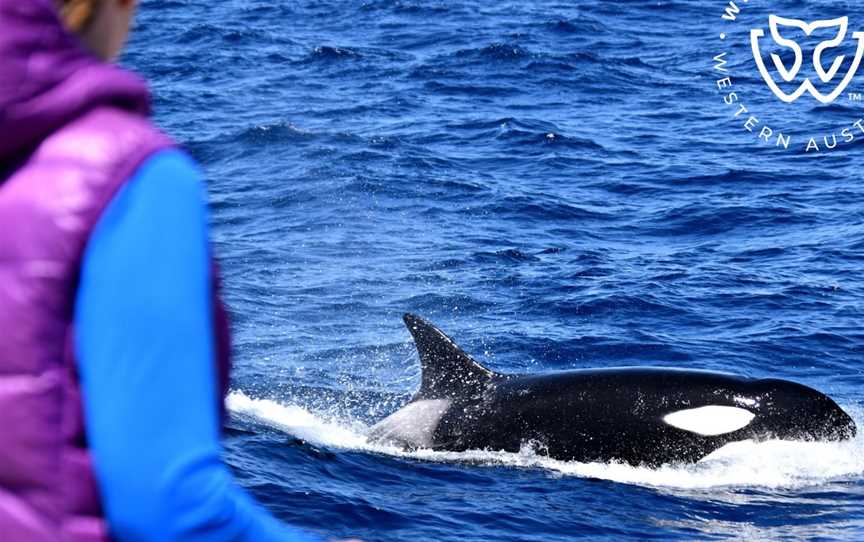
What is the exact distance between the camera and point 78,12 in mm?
2129

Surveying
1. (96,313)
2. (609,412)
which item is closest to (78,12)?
(96,313)

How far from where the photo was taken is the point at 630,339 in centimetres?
1588

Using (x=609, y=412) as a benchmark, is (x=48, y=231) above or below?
above

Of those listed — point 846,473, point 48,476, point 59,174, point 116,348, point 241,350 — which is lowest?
point 241,350

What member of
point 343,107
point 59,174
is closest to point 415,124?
point 343,107

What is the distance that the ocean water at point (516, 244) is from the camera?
10.8 m

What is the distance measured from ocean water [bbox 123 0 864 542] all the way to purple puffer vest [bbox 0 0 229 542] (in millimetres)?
7614

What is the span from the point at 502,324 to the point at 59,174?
1452 centimetres

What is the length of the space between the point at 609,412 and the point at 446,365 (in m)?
1.51

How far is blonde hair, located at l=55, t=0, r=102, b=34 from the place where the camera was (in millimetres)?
2121

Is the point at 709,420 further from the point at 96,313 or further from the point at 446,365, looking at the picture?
the point at 96,313

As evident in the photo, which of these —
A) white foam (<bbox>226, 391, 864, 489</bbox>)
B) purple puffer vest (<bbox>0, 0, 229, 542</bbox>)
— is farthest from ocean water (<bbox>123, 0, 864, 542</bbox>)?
purple puffer vest (<bbox>0, 0, 229, 542</bbox>)

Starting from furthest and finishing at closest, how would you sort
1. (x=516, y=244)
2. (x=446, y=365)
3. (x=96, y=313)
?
1. (x=516, y=244)
2. (x=446, y=365)
3. (x=96, y=313)

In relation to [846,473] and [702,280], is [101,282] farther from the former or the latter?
[702,280]
